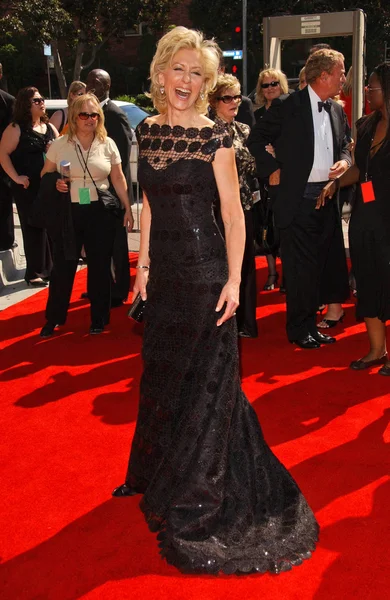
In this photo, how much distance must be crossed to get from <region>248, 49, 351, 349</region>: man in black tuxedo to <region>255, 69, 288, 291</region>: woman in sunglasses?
3.69ft

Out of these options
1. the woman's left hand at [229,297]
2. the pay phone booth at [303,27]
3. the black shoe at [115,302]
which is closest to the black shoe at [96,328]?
the black shoe at [115,302]

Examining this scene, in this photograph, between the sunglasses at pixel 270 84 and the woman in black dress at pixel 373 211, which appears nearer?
the woman in black dress at pixel 373 211

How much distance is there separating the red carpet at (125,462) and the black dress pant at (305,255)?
301mm

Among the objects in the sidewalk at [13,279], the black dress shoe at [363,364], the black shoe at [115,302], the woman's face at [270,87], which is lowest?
the black dress shoe at [363,364]

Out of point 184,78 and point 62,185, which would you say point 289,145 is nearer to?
point 62,185

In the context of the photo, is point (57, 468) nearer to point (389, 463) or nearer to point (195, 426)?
point (195, 426)

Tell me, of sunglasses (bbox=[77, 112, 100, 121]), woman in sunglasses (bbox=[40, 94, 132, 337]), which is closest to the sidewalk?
woman in sunglasses (bbox=[40, 94, 132, 337])

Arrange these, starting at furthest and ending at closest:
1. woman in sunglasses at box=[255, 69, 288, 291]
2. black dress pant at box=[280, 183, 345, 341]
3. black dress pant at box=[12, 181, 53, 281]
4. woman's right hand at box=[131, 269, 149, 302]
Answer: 1. black dress pant at box=[12, 181, 53, 281]
2. woman in sunglasses at box=[255, 69, 288, 291]
3. black dress pant at box=[280, 183, 345, 341]
4. woman's right hand at box=[131, 269, 149, 302]

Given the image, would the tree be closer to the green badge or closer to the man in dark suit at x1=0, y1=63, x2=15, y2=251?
the man in dark suit at x1=0, y1=63, x2=15, y2=251

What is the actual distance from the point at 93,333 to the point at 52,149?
5.28 feet

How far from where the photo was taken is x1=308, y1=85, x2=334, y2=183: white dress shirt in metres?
6.11

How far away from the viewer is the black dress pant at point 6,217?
28.8ft

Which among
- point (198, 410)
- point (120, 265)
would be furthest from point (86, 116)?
point (198, 410)

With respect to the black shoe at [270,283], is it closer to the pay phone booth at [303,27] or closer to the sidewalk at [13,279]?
the sidewalk at [13,279]
